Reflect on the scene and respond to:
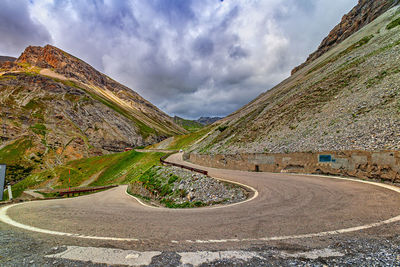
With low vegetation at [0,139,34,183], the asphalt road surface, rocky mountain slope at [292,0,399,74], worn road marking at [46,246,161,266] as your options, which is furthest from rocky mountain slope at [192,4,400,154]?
low vegetation at [0,139,34,183]

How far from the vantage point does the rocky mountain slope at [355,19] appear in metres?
55.1

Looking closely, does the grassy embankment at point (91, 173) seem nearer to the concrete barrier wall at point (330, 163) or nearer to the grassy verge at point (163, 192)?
the grassy verge at point (163, 192)

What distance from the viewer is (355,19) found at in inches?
2611

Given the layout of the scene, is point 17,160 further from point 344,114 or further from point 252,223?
point 344,114

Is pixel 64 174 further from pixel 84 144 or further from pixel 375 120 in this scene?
pixel 375 120

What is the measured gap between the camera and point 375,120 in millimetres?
15477

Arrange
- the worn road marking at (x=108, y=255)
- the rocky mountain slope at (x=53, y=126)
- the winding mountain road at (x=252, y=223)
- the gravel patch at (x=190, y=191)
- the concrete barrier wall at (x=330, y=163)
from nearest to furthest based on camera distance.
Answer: the worn road marking at (x=108, y=255)
the winding mountain road at (x=252, y=223)
the gravel patch at (x=190, y=191)
the concrete barrier wall at (x=330, y=163)
the rocky mountain slope at (x=53, y=126)

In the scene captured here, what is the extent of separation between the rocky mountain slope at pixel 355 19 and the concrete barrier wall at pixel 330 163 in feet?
223

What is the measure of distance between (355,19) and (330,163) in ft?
272

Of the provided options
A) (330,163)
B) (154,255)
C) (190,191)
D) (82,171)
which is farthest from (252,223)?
(82,171)

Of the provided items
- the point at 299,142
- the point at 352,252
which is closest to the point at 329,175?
the point at 299,142

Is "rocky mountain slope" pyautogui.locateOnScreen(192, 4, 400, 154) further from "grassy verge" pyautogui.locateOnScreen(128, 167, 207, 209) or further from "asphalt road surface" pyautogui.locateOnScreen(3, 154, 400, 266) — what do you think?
"grassy verge" pyautogui.locateOnScreen(128, 167, 207, 209)

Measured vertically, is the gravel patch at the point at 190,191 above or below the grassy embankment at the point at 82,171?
above

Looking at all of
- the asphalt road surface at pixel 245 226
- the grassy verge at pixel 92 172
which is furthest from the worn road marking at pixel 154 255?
the grassy verge at pixel 92 172
